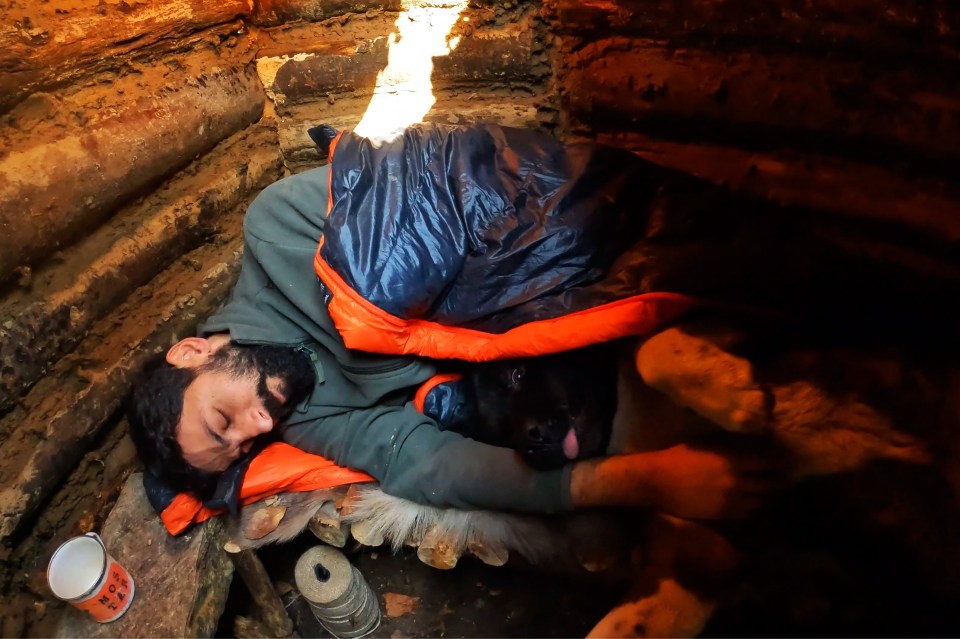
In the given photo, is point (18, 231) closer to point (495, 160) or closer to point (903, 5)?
point (495, 160)

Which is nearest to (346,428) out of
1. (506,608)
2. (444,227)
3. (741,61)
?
(444,227)

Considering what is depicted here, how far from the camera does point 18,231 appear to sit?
1345 mm

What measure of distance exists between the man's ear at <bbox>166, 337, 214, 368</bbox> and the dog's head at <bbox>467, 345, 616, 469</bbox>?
797mm

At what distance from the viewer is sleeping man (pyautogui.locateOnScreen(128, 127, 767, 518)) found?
4.93 ft

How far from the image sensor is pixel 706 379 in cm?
106

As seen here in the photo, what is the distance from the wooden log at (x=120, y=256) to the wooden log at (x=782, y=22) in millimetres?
1139

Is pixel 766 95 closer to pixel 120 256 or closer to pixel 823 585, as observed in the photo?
pixel 823 585

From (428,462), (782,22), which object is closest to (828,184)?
(782,22)

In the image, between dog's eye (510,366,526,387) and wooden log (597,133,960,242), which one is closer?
wooden log (597,133,960,242)

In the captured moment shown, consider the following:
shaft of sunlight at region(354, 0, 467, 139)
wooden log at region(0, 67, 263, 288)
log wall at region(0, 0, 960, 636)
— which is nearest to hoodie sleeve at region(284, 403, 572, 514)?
log wall at region(0, 0, 960, 636)

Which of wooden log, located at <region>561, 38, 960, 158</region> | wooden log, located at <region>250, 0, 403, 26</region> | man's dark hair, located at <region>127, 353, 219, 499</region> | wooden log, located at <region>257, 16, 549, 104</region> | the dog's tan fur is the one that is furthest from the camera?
wooden log, located at <region>250, 0, 403, 26</region>

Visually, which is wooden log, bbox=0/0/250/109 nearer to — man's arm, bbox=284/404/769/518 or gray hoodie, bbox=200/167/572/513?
gray hoodie, bbox=200/167/572/513

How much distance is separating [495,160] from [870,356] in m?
0.98

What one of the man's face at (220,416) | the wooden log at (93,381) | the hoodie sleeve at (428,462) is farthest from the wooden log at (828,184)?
the wooden log at (93,381)
